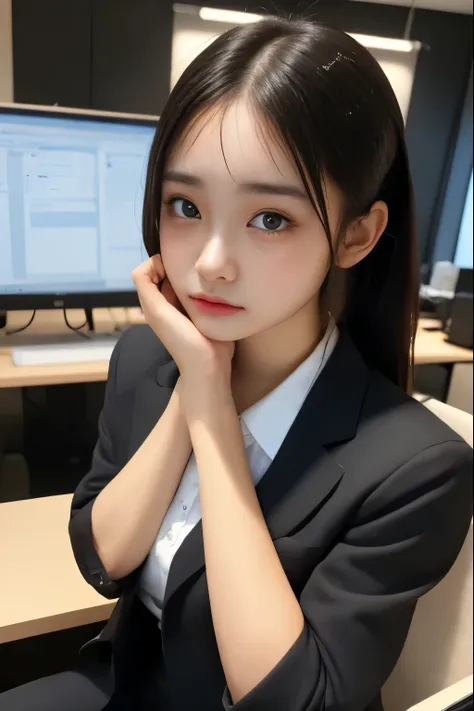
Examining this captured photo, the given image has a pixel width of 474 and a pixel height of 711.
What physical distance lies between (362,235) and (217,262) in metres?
0.15

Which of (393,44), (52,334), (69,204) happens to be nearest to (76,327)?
(52,334)

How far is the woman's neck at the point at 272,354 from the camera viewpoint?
0.61 m

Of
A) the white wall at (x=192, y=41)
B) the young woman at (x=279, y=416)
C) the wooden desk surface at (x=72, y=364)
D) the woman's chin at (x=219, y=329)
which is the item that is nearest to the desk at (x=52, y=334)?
the wooden desk surface at (x=72, y=364)

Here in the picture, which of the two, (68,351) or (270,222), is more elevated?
(270,222)

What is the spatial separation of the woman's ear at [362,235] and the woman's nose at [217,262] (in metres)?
0.11

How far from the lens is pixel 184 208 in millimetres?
530

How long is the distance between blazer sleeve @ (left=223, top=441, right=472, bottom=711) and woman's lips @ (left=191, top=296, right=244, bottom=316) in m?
0.22

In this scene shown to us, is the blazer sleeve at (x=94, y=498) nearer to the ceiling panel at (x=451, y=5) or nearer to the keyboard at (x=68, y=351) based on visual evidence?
the keyboard at (x=68, y=351)

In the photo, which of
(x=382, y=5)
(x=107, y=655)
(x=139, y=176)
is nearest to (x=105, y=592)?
(x=107, y=655)

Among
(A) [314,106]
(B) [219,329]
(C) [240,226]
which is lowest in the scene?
(B) [219,329]

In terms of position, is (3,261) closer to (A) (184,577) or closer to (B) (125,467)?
(B) (125,467)

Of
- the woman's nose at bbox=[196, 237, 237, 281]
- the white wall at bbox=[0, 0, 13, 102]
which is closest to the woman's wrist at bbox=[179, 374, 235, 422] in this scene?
the woman's nose at bbox=[196, 237, 237, 281]

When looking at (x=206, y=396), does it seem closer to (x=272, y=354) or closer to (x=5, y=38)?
(x=272, y=354)

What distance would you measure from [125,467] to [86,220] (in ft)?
0.97
